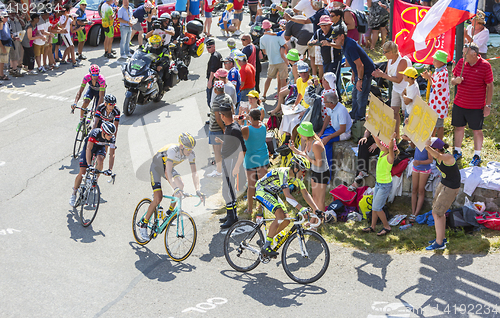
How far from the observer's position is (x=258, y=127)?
8.67 meters

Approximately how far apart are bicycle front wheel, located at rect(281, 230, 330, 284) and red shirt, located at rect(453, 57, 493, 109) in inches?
144

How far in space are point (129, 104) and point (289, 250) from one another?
7473mm

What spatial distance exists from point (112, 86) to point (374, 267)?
33.6ft

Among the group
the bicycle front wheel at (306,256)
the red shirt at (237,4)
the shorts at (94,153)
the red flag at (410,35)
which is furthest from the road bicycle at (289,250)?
the red shirt at (237,4)

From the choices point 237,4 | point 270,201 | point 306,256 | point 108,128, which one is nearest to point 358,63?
point 270,201

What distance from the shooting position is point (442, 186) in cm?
741

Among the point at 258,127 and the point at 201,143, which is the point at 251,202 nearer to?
the point at 258,127

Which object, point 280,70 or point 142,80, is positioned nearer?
point 142,80

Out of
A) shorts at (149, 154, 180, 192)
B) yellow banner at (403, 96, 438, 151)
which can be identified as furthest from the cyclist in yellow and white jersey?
yellow banner at (403, 96, 438, 151)

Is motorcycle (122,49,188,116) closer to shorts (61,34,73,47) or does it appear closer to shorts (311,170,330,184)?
shorts (61,34,73,47)

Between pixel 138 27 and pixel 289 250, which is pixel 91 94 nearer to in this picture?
pixel 289 250

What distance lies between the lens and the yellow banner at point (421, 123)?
693 centimetres

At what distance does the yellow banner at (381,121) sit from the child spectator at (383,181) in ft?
0.37

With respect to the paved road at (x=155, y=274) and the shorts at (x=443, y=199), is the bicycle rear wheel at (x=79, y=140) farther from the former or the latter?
the shorts at (x=443, y=199)
